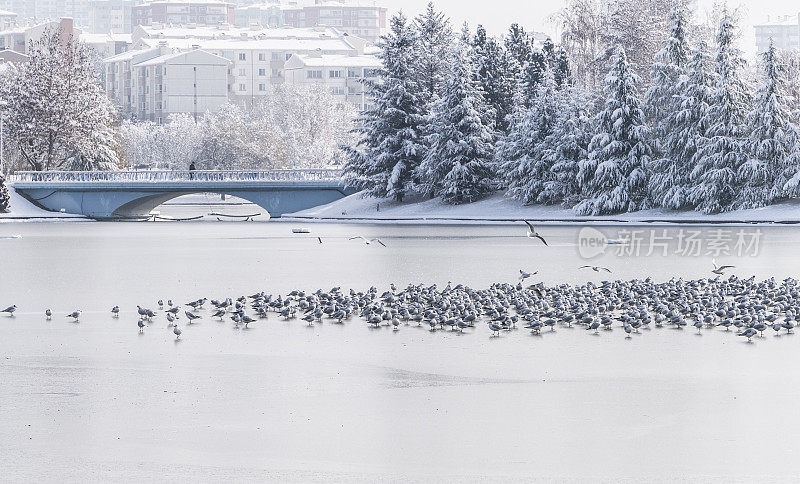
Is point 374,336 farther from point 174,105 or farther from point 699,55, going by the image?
point 174,105

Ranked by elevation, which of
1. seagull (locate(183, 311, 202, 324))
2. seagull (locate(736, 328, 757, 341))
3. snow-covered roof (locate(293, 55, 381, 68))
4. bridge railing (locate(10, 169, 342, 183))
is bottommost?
bridge railing (locate(10, 169, 342, 183))

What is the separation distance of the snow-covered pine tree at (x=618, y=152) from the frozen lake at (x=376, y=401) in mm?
40869

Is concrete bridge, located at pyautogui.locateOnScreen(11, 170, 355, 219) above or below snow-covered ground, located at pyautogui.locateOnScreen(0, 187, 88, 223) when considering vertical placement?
above

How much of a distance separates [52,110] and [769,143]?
161 feet

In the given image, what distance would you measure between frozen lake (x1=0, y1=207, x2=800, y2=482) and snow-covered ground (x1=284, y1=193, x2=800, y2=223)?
4035cm

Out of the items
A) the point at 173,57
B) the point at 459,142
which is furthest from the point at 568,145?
the point at 173,57

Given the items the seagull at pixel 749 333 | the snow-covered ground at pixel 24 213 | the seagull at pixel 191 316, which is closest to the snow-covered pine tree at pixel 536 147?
the snow-covered ground at pixel 24 213

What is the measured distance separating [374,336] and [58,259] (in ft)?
75.5

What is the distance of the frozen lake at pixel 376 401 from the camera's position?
11438mm

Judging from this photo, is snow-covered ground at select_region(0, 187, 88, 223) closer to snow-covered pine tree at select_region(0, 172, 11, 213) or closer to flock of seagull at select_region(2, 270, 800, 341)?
snow-covered pine tree at select_region(0, 172, 11, 213)

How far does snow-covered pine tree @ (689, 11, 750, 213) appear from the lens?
6350 centimetres

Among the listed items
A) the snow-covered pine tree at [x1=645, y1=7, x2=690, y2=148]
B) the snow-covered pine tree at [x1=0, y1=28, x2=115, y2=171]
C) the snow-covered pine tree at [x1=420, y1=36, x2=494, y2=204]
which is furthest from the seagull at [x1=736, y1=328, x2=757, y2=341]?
the snow-covered pine tree at [x1=0, y1=28, x2=115, y2=171]

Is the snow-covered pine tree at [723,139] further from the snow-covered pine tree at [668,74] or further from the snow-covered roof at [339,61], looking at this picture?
the snow-covered roof at [339,61]

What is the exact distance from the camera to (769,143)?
206 feet
